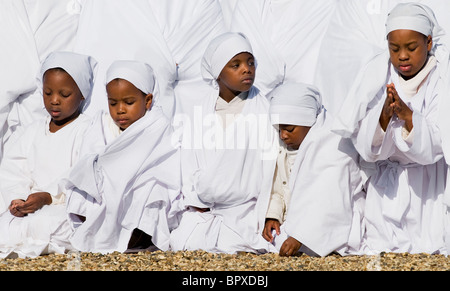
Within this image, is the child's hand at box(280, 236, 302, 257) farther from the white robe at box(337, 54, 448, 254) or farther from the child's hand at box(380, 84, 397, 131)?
the child's hand at box(380, 84, 397, 131)

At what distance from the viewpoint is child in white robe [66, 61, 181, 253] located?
7.69m

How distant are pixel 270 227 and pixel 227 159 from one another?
1.94 feet

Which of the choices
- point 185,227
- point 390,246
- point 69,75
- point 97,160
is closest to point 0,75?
point 69,75

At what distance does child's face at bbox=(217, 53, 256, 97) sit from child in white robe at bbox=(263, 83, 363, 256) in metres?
0.35

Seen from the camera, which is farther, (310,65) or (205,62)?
(310,65)

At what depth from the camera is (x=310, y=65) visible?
9516 mm

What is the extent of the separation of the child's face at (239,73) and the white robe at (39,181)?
1.05 meters

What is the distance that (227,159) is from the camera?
7.92 metres

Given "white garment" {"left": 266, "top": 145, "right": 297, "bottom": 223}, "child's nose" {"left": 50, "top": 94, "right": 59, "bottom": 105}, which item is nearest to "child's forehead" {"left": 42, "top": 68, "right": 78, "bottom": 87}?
"child's nose" {"left": 50, "top": 94, "right": 59, "bottom": 105}

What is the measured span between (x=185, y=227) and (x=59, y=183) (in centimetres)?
91

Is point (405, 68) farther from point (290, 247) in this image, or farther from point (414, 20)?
point (290, 247)

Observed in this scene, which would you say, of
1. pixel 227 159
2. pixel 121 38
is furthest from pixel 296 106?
pixel 121 38

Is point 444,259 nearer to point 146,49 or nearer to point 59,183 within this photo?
point 59,183

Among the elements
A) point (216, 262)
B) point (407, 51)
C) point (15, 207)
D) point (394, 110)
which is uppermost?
point (407, 51)
